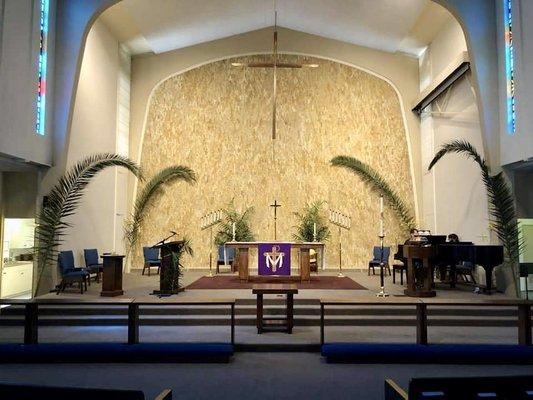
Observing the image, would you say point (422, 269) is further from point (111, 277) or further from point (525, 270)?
point (111, 277)

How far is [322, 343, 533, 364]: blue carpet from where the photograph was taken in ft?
15.1

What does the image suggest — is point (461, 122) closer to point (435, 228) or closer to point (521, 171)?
point (521, 171)

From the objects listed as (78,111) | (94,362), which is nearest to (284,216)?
(78,111)

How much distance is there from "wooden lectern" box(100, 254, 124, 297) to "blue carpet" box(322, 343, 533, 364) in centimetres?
399

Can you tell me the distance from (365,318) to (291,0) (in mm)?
7472

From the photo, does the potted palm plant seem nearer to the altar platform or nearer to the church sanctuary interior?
the church sanctuary interior

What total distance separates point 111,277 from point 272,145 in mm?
5958

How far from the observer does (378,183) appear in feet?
38.0

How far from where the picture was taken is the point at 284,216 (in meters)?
11.7

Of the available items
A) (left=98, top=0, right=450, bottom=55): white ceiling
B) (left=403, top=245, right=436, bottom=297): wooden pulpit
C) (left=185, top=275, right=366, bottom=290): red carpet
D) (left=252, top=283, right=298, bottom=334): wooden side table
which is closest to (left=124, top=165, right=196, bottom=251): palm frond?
(left=185, top=275, right=366, bottom=290): red carpet

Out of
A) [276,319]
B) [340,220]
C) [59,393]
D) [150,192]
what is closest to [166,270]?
[276,319]

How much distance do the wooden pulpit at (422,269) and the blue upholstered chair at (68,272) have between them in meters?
5.43

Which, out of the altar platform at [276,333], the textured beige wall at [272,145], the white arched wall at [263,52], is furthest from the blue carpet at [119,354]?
the white arched wall at [263,52]

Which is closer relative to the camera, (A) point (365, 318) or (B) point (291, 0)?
(A) point (365, 318)
